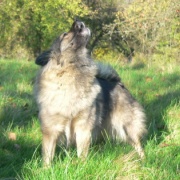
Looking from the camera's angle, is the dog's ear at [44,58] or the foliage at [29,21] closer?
the dog's ear at [44,58]

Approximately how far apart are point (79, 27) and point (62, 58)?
0.38m

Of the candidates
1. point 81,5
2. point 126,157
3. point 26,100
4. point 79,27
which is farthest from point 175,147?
point 81,5

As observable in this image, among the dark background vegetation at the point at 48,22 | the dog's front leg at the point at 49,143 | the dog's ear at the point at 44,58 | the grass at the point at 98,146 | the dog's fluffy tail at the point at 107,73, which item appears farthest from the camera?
the dark background vegetation at the point at 48,22

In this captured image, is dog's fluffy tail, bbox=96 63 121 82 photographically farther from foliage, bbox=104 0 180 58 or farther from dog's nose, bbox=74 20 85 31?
foliage, bbox=104 0 180 58

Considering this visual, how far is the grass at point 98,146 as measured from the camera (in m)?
3.07

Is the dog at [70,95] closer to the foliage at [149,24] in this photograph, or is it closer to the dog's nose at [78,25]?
the dog's nose at [78,25]

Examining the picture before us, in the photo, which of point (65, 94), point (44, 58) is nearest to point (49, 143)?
point (65, 94)

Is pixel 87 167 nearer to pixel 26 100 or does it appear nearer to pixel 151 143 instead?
pixel 151 143

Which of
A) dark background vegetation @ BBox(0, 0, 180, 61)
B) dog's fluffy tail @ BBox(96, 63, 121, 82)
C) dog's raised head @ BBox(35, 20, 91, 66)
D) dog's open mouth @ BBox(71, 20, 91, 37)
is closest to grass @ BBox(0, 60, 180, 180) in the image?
dog's fluffy tail @ BBox(96, 63, 121, 82)

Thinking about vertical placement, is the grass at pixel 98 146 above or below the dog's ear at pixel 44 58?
below

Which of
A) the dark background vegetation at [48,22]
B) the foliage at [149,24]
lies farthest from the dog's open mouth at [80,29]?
the dark background vegetation at [48,22]

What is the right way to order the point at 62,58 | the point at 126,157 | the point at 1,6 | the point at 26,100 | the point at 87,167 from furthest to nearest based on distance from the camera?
the point at 1,6 < the point at 26,100 < the point at 62,58 < the point at 126,157 < the point at 87,167

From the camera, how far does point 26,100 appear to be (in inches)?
229

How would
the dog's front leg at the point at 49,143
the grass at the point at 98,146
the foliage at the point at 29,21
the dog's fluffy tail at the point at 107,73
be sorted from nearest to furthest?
the grass at the point at 98,146 → the dog's front leg at the point at 49,143 → the dog's fluffy tail at the point at 107,73 → the foliage at the point at 29,21
